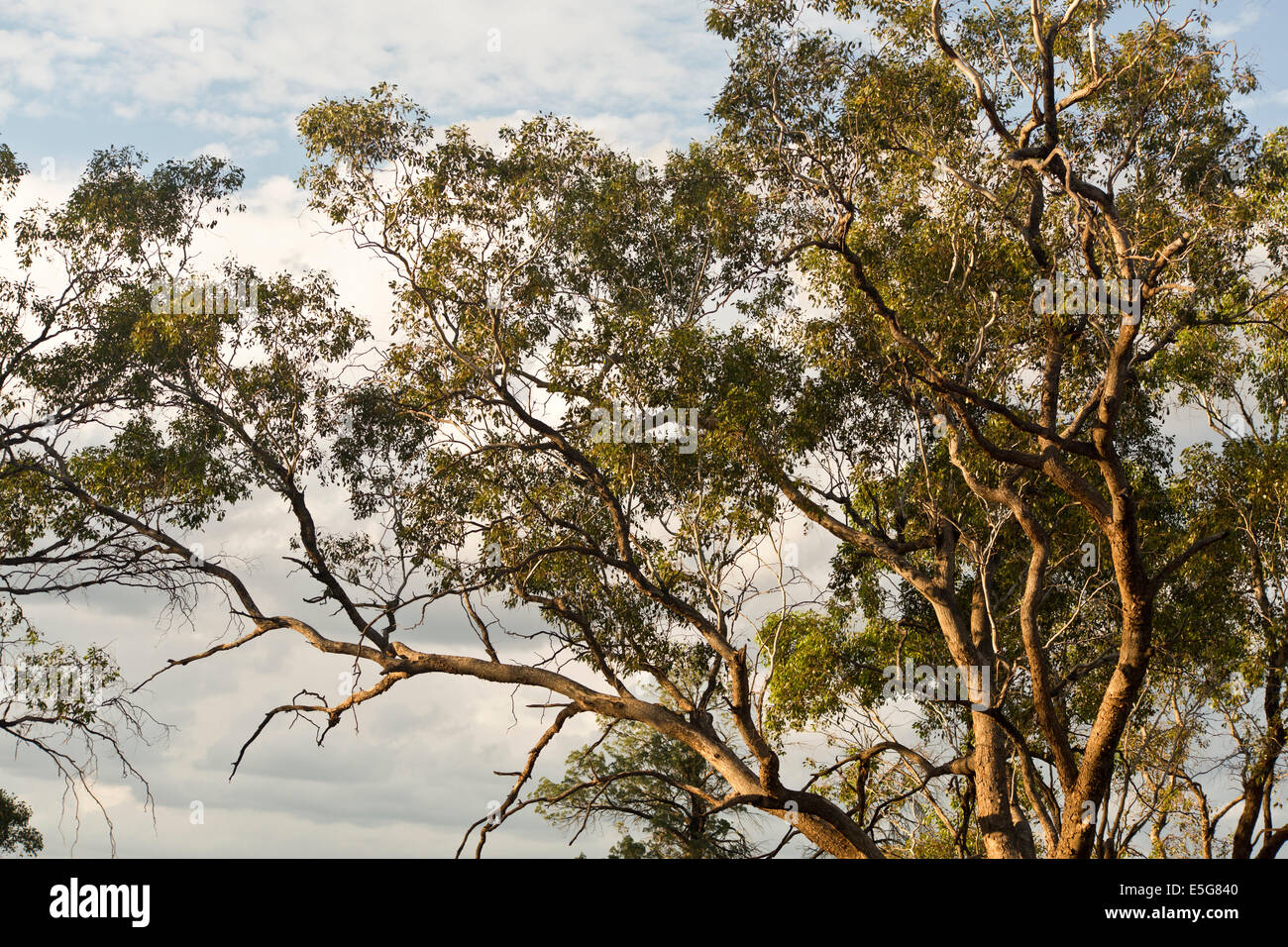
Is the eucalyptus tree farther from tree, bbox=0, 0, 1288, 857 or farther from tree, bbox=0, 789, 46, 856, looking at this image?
tree, bbox=0, 789, 46, 856

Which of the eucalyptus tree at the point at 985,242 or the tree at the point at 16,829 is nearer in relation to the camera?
the eucalyptus tree at the point at 985,242

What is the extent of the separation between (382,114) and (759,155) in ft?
Answer: 15.0

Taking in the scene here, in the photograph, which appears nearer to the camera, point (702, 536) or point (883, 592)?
point (702, 536)

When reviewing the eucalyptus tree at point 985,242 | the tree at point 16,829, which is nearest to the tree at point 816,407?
the eucalyptus tree at point 985,242

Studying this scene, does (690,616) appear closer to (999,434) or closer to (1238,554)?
(999,434)

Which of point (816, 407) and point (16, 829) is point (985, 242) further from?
point (16, 829)

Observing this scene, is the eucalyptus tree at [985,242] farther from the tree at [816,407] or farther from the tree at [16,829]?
the tree at [16,829]

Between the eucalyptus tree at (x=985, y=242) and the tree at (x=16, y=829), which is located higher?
the eucalyptus tree at (x=985, y=242)

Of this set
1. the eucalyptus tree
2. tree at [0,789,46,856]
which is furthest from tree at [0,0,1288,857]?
tree at [0,789,46,856]

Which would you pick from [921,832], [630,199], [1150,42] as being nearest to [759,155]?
[630,199]

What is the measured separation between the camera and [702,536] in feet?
38.7

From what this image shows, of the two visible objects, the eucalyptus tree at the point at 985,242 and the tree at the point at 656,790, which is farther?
the tree at the point at 656,790
